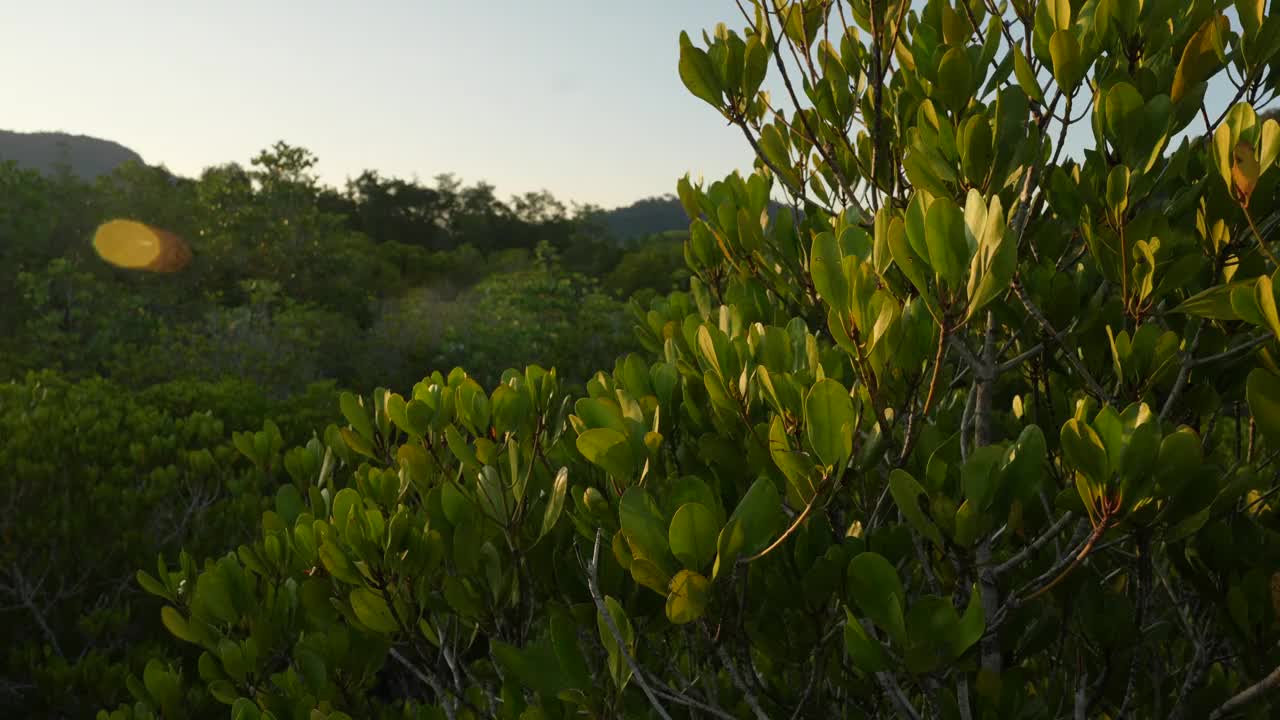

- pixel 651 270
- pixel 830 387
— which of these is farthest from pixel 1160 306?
pixel 651 270

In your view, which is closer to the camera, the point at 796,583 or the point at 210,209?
the point at 796,583

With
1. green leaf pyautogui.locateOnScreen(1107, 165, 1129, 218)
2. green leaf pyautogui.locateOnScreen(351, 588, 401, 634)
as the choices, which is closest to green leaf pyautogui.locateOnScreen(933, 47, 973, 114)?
green leaf pyautogui.locateOnScreen(1107, 165, 1129, 218)

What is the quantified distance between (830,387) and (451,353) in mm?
12139

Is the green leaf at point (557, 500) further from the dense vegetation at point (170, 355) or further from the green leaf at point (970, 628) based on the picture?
the dense vegetation at point (170, 355)

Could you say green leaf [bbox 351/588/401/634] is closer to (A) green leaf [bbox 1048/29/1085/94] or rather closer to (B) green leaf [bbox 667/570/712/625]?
(B) green leaf [bbox 667/570/712/625]

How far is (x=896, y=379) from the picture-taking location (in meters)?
1.22

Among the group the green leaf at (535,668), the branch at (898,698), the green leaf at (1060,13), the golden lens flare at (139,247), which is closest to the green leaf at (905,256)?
the branch at (898,698)

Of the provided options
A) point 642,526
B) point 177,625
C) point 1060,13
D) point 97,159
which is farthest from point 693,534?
point 97,159

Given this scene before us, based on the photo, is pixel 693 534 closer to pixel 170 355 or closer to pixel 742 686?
pixel 742 686

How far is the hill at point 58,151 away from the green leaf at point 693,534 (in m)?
Answer: 99.1

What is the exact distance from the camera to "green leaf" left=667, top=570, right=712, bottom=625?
1.02 m

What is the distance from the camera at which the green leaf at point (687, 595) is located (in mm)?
1024

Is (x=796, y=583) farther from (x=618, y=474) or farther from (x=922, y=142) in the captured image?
(x=922, y=142)

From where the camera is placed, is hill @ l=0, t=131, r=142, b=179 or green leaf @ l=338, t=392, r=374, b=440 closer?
green leaf @ l=338, t=392, r=374, b=440
